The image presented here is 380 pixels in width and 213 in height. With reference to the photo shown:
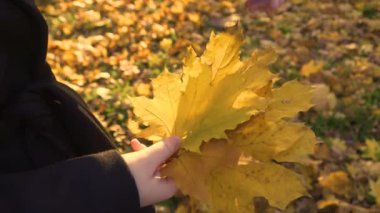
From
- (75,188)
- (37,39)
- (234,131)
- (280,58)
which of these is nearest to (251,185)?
(234,131)

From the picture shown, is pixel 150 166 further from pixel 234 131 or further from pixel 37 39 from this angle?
pixel 37 39

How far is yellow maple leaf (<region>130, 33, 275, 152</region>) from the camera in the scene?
3.17 ft

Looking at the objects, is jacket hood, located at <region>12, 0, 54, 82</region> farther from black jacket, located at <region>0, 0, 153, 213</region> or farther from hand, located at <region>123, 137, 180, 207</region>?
hand, located at <region>123, 137, 180, 207</region>

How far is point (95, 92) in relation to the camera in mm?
2984

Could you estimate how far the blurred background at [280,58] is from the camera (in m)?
2.37

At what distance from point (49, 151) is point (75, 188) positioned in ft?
0.58

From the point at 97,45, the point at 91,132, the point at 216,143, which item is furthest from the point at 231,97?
the point at 97,45

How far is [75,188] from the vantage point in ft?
3.10

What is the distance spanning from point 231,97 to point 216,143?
0.30ft

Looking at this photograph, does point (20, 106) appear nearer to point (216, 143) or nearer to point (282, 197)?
point (216, 143)

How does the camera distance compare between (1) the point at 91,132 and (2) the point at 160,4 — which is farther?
(2) the point at 160,4

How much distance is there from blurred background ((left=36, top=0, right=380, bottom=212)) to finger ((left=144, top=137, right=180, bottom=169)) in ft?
3.77

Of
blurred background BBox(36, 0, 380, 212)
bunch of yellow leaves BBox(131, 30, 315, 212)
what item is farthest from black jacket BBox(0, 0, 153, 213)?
blurred background BBox(36, 0, 380, 212)

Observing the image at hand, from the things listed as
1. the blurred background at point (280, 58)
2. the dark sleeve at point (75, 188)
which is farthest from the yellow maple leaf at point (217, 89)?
the blurred background at point (280, 58)
